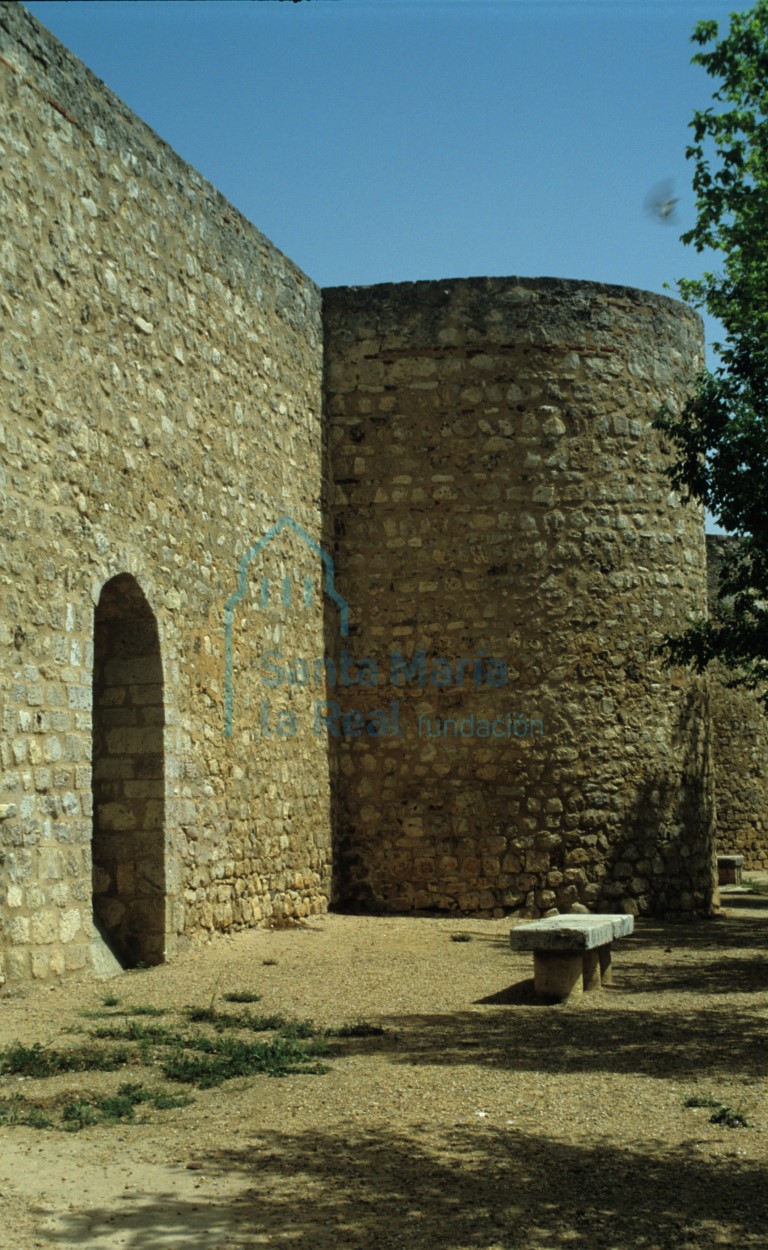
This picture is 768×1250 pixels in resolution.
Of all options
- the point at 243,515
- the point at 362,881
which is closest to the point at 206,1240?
the point at 243,515

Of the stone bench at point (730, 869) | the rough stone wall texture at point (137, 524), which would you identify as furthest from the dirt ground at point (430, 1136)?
the stone bench at point (730, 869)

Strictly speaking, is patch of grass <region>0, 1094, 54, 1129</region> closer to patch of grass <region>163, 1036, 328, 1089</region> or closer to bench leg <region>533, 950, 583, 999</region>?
patch of grass <region>163, 1036, 328, 1089</region>

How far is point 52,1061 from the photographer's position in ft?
19.3

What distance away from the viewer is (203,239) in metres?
10.4

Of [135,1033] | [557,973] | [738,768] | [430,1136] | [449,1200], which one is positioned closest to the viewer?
[449,1200]

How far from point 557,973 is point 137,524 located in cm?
392

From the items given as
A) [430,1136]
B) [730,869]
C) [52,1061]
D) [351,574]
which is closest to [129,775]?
[52,1061]

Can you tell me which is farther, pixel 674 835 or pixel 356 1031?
pixel 674 835

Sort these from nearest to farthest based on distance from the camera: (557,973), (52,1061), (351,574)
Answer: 1. (52,1061)
2. (557,973)
3. (351,574)

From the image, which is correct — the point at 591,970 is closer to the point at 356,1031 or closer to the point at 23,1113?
the point at 356,1031

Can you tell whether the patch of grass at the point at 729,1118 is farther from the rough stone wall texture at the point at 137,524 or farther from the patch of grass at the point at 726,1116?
the rough stone wall texture at the point at 137,524

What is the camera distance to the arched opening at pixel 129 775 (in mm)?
9195

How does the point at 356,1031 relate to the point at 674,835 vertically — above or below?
below

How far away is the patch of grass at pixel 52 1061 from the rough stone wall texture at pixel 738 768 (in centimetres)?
1588
